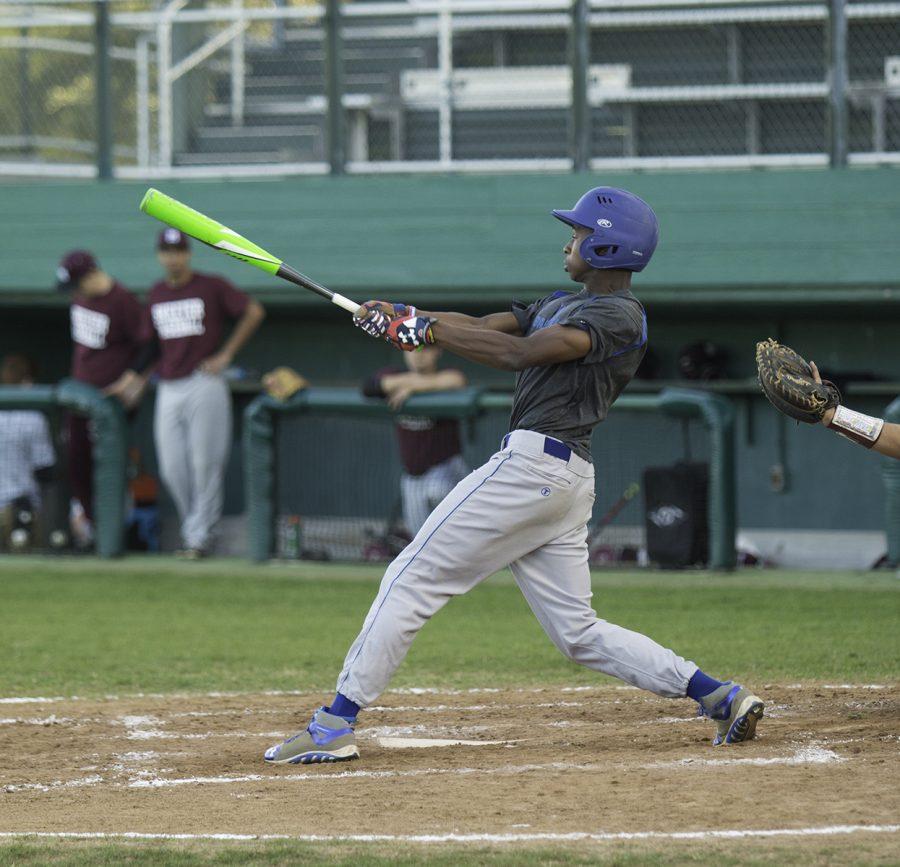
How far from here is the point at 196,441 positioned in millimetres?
10734

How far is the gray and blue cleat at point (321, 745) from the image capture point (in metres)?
4.91

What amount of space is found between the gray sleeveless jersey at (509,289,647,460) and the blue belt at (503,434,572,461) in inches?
0.8

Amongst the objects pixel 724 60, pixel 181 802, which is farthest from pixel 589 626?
pixel 724 60

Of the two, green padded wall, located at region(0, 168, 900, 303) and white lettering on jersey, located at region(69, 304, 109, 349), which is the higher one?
green padded wall, located at region(0, 168, 900, 303)

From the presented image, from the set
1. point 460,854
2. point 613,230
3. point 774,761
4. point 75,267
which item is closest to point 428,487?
point 75,267

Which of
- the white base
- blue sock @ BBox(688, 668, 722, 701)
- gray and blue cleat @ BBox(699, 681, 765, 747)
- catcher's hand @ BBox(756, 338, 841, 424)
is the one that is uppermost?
catcher's hand @ BBox(756, 338, 841, 424)

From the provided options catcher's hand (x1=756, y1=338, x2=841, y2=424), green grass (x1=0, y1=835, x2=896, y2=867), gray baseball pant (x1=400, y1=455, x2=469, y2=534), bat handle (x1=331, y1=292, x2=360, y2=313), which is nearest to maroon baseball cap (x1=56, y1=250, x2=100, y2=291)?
gray baseball pant (x1=400, y1=455, x2=469, y2=534)

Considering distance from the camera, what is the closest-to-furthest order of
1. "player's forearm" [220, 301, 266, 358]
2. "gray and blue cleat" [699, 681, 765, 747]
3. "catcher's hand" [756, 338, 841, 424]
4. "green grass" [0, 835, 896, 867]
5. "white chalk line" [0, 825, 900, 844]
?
"green grass" [0, 835, 896, 867] → "white chalk line" [0, 825, 900, 844] → "gray and blue cleat" [699, 681, 765, 747] → "catcher's hand" [756, 338, 841, 424] → "player's forearm" [220, 301, 266, 358]

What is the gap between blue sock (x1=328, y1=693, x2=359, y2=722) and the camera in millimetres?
4934

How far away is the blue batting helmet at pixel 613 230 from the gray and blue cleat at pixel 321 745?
67.1 inches

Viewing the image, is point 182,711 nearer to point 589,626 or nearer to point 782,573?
point 589,626

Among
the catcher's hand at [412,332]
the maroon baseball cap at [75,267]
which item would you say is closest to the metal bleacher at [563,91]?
the maroon baseball cap at [75,267]

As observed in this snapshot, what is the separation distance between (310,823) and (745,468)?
8838 mm

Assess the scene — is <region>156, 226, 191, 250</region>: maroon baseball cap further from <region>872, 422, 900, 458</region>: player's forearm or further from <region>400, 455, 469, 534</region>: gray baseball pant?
<region>872, 422, 900, 458</region>: player's forearm
